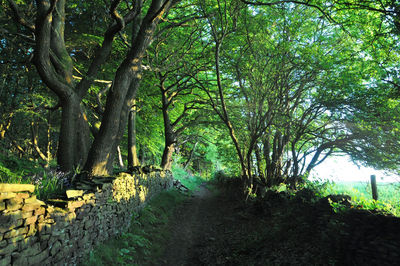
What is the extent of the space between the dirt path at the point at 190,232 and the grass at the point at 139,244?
0.29 m

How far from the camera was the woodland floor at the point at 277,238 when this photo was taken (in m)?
3.82

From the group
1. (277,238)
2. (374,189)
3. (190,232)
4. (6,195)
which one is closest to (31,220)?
(6,195)

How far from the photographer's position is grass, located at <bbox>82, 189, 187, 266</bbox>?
4.61 meters

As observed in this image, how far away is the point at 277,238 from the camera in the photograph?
550 cm

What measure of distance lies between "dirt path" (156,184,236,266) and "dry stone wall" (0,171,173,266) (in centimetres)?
152

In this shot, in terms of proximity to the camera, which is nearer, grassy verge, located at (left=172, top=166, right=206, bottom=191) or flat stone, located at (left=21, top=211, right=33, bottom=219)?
flat stone, located at (left=21, top=211, right=33, bottom=219)

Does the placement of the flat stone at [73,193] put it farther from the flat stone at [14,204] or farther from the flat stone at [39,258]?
the flat stone at [14,204]

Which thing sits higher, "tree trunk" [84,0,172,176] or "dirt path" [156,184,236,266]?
"tree trunk" [84,0,172,176]

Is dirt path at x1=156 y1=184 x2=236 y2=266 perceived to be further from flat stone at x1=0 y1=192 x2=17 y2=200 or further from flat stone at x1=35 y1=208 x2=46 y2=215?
flat stone at x1=0 y1=192 x2=17 y2=200

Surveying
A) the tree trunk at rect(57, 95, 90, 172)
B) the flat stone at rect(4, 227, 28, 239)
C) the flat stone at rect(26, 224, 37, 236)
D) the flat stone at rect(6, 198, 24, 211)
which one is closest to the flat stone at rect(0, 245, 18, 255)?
the flat stone at rect(4, 227, 28, 239)

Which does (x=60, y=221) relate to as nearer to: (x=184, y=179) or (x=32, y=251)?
(x=32, y=251)

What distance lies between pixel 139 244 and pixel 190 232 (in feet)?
8.24

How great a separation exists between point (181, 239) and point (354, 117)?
7048 millimetres

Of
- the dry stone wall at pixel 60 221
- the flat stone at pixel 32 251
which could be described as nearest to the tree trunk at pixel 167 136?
the dry stone wall at pixel 60 221
